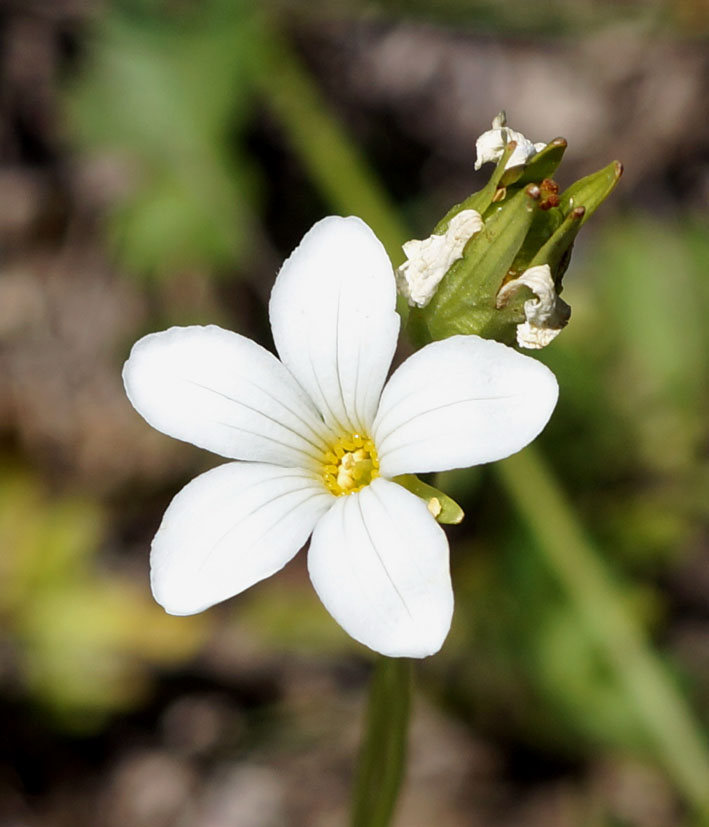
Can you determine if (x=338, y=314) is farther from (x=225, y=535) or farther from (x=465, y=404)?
(x=225, y=535)

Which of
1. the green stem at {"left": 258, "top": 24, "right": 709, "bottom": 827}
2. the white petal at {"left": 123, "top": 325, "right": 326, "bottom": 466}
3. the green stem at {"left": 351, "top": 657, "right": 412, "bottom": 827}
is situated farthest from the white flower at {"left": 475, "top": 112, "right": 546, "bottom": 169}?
the green stem at {"left": 258, "top": 24, "right": 709, "bottom": 827}

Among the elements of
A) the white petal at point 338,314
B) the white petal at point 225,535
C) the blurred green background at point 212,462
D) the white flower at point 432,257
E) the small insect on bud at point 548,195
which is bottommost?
the blurred green background at point 212,462

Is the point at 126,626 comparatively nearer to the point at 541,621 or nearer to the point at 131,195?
the point at 541,621

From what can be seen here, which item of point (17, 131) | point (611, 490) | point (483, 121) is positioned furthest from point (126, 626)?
point (483, 121)

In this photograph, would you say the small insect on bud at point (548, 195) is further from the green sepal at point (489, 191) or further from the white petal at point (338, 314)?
the white petal at point (338, 314)

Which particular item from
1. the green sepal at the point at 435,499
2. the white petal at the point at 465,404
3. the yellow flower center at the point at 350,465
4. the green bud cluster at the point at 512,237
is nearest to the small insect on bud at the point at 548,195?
the green bud cluster at the point at 512,237

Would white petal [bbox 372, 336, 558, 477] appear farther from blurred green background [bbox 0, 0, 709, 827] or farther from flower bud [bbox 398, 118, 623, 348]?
blurred green background [bbox 0, 0, 709, 827]
